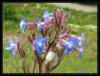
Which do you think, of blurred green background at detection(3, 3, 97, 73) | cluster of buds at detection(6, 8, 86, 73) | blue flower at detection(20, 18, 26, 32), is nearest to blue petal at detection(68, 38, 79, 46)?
cluster of buds at detection(6, 8, 86, 73)

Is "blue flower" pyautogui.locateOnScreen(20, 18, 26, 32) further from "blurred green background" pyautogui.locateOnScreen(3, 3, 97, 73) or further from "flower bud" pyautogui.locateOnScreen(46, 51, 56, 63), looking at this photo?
"blurred green background" pyautogui.locateOnScreen(3, 3, 97, 73)

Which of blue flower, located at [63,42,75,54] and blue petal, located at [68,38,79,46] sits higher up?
blue petal, located at [68,38,79,46]

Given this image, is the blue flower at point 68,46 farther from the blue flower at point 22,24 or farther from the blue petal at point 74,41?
the blue flower at point 22,24

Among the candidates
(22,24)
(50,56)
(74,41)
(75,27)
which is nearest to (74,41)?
(74,41)

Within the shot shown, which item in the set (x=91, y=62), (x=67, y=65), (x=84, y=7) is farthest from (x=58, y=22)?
(x=84, y=7)

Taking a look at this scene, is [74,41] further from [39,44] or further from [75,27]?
[75,27]

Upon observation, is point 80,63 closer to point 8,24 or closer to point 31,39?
point 8,24

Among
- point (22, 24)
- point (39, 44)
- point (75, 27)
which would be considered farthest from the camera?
point (75, 27)
